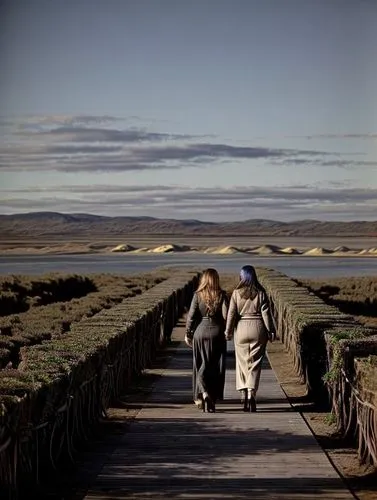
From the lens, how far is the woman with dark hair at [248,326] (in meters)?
12.1

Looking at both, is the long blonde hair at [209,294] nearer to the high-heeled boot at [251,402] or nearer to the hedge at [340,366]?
the high-heeled boot at [251,402]

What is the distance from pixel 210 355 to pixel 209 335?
0.21 metres

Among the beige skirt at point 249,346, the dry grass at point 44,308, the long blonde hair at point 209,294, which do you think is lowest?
the dry grass at point 44,308

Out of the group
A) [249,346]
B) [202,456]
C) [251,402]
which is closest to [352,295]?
[249,346]

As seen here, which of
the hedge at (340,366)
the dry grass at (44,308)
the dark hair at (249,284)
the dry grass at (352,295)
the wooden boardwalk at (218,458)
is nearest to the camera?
the wooden boardwalk at (218,458)

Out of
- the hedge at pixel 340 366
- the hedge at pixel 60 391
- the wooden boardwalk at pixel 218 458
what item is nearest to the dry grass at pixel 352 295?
the hedge at pixel 340 366

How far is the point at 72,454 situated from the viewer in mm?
9484

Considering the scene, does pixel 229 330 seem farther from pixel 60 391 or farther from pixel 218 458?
pixel 60 391

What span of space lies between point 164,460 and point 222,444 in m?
0.86

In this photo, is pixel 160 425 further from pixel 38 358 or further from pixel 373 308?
pixel 373 308

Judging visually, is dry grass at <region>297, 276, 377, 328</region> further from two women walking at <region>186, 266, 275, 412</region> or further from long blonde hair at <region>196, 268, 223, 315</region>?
long blonde hair at <region>196, 268, 223, 315</region>

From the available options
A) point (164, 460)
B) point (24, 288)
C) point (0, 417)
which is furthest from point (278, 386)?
point (24, 288)

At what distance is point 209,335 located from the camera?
1227 cm

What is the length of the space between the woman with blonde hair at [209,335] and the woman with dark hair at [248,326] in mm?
139
